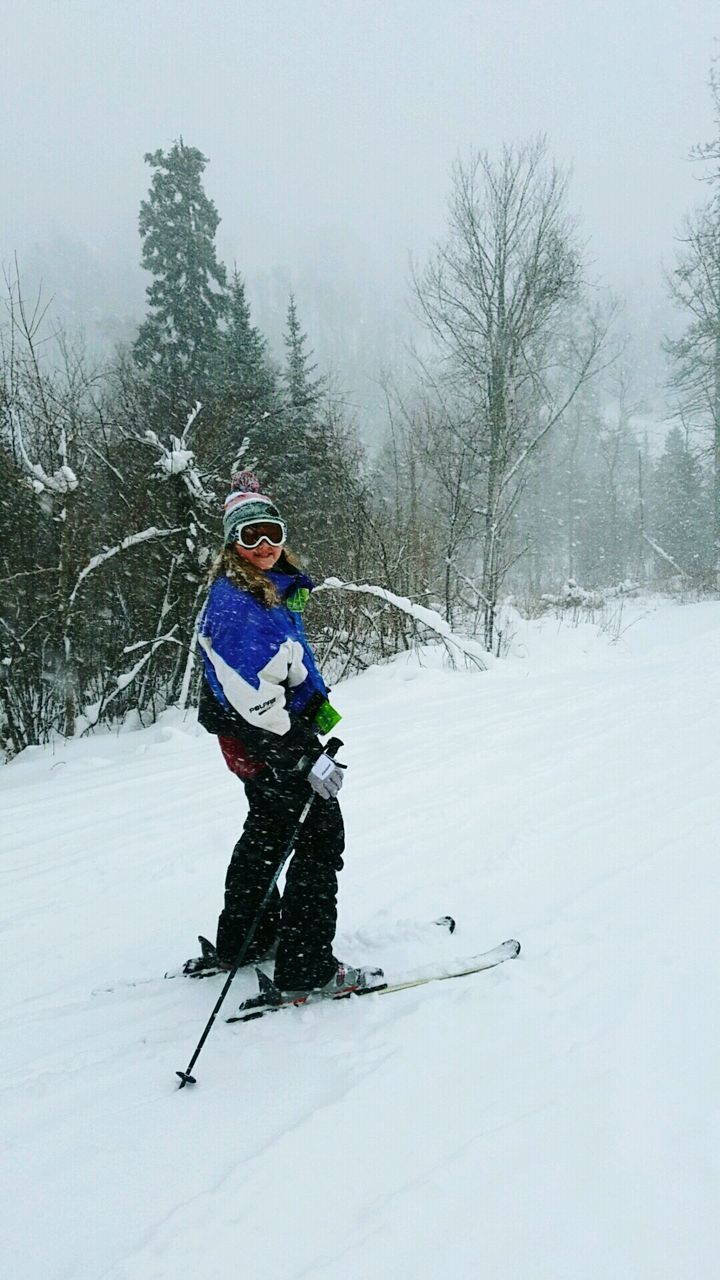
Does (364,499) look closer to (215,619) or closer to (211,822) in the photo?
(211,822)

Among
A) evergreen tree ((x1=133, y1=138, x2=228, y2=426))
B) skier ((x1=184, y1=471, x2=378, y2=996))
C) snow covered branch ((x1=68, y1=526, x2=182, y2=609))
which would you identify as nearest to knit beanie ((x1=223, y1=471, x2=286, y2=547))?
skier ((x1=184, y1=471, x2=378, y2=996))

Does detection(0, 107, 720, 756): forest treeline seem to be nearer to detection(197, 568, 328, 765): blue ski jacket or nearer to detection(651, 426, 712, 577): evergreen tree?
detection(197, 568, 328, 765): blue ski jacket

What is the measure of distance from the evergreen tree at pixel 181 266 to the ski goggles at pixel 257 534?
2054 centimetres

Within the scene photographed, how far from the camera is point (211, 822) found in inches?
187

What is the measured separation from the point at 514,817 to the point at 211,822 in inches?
85.8

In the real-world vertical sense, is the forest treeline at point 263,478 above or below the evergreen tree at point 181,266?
below

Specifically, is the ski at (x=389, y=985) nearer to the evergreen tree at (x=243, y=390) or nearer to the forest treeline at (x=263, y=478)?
the forest treeline at (x=263, y=478)

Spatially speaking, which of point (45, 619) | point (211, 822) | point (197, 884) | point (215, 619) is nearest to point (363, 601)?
point (45, 619)

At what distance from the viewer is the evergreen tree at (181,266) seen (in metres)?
21.9

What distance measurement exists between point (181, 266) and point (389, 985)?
25.5 m

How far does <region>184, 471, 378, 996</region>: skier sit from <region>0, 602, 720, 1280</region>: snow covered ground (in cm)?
32

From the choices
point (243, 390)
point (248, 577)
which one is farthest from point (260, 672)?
point (243, 390)

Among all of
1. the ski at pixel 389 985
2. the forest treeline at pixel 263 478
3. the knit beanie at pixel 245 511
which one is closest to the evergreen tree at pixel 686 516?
the forest treeline at pixel 263 478

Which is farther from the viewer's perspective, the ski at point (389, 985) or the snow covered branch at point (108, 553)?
the snow covered branch at point (108, 553)
